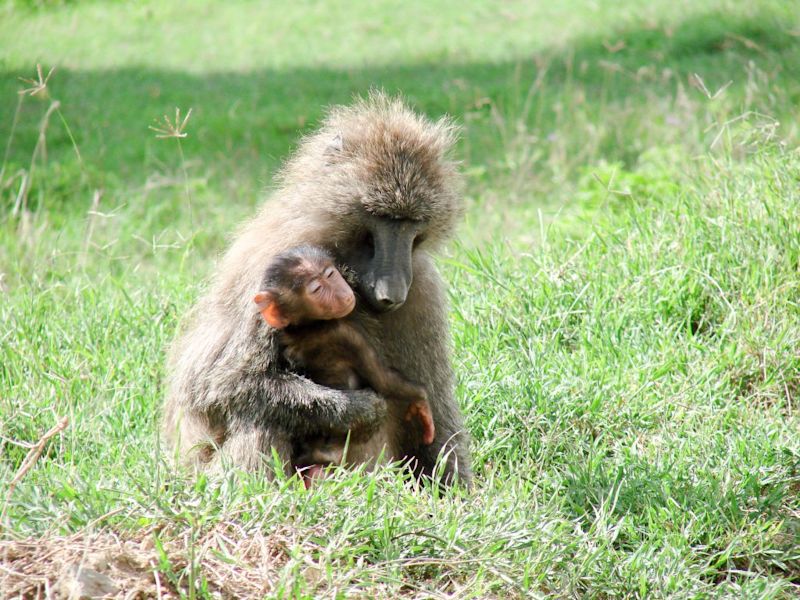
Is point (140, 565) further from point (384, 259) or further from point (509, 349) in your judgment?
point (509, 349)

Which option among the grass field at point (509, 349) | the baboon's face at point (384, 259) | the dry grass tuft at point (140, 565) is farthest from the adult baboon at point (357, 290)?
the dry grass tuft at point (140, 565)

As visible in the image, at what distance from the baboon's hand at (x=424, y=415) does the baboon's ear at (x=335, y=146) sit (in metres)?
0.91

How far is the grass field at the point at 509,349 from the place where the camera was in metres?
2.83

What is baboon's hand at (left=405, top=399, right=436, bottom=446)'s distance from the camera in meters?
3.56

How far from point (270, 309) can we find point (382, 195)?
0.54 metres

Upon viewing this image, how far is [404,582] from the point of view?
2750 millimetres

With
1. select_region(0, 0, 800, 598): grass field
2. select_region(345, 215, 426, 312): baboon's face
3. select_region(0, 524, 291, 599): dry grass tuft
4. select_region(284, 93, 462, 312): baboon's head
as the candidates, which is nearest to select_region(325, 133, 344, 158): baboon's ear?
select_region(284, 93, 462, 312): baboon's head

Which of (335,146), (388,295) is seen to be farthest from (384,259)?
(335,146)

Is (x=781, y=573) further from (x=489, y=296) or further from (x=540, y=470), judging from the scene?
(x=489, y=296)

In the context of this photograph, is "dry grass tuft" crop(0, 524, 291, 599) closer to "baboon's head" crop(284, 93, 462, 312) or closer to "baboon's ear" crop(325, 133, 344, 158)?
"baboon's head" crop(284, 93, 462, 312)

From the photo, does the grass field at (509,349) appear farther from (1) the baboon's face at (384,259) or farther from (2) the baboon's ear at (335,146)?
(2) the baboon's ear at (335,146)

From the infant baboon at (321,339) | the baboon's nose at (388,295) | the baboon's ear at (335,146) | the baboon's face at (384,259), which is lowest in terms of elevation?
the infant baboon at (321,339)

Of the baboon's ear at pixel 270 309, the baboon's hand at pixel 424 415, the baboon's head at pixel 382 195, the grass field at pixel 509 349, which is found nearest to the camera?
the grass field at pixel 509 349

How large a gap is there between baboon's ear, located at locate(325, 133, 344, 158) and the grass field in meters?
1.12
